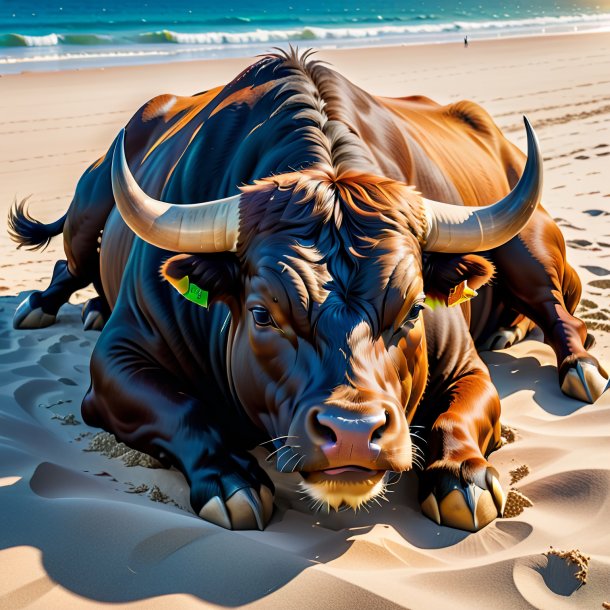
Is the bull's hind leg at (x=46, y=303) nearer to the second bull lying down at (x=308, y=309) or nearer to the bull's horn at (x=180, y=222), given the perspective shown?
the second bull lying down at (x=308, y=309)

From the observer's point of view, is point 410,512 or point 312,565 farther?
point 410,512

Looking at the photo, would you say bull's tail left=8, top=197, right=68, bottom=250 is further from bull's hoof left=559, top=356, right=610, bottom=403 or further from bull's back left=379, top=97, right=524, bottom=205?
bull's hoof left=559, top=356, right=610, bottom=403

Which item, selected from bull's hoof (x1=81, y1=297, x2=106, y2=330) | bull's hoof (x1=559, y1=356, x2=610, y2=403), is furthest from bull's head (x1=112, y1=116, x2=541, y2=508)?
bull's hoof (x1=81, y1=297, x2=106, y2=330)

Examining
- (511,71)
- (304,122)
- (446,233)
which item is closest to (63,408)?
(304,122)

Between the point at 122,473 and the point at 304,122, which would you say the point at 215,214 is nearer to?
the point at 304,122

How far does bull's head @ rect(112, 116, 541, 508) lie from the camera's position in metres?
2.80

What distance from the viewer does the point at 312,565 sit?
8.84ft

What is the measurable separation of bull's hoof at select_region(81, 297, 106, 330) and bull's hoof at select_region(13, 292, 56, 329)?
250 mm

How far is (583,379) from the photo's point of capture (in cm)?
446

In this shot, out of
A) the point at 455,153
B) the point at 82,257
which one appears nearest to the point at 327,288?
the point at 455,153

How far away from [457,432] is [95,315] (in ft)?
9.33

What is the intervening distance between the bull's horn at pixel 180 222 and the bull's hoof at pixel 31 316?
8.75 ft

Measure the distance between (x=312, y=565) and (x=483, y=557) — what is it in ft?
2.05

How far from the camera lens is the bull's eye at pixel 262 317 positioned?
313 cm
